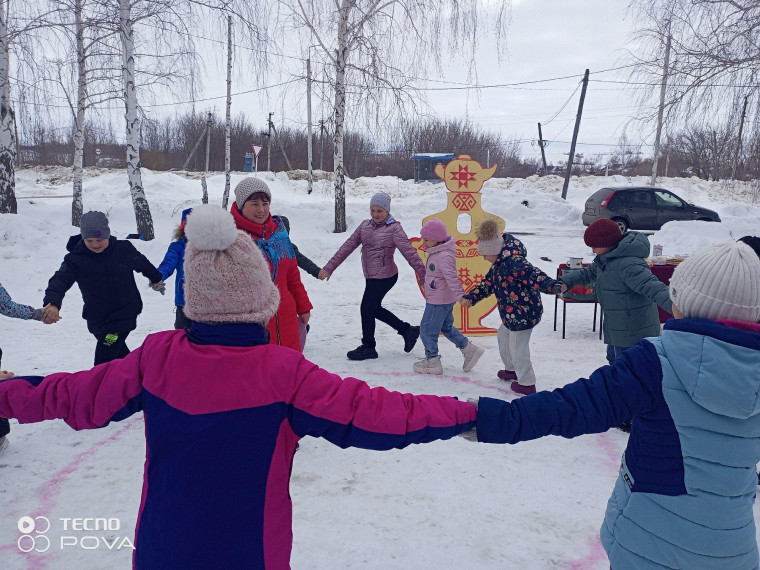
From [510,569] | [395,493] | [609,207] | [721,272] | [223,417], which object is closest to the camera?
[223,417]

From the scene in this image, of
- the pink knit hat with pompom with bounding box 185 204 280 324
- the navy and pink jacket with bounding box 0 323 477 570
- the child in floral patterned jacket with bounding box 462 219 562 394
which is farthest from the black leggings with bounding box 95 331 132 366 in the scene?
the pink knit hat with pompom with bounding box 185 204 280 324

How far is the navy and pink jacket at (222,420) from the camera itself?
1.41 meters

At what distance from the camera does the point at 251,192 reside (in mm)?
3570

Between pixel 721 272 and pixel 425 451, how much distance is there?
2.67 metres

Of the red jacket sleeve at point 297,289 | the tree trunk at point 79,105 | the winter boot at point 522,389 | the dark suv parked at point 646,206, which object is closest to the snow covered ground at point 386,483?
the winter boot at point 522,389

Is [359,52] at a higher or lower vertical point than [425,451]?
higher

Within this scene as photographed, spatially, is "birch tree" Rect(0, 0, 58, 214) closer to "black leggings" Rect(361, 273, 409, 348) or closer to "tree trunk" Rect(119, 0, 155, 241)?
"tree trunk" Rect(119, 0, 155, 241)

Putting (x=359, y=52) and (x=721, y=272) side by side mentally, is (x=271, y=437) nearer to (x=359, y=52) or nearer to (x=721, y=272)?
(x=721, y=272)

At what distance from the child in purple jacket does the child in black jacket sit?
195 cm

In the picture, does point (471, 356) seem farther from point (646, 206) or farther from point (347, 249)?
point (646, 206)

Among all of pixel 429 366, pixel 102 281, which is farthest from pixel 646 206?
pixel 102 281

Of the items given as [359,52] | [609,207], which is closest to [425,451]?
[359,52]

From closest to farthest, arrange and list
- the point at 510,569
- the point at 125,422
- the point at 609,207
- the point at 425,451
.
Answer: the point at 510,569 → the point at 425,451 → the point at 125,422 → the point at 609,207

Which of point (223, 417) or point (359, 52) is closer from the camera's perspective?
point (223, 417)
